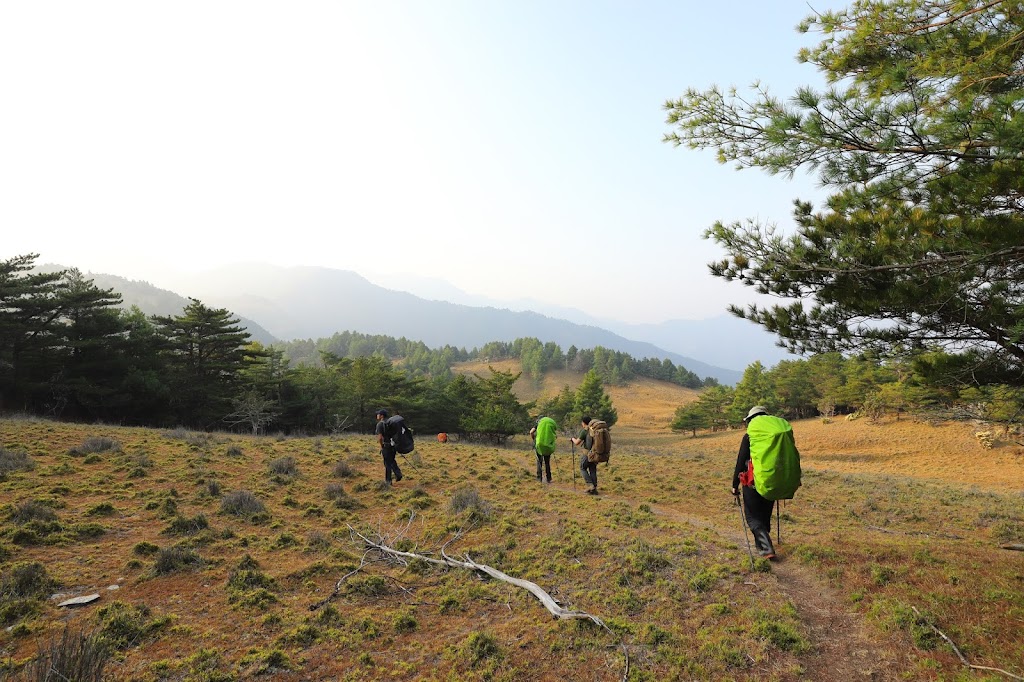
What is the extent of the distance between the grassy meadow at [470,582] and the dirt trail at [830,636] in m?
0.02

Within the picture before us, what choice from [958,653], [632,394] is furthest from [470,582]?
[632,394]

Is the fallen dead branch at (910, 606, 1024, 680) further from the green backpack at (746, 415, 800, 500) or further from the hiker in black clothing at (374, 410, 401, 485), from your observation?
the hiker in black clothing at (374, 410, 401, 485)

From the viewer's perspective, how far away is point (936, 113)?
4355 millimetres

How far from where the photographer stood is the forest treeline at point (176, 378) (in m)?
25.1

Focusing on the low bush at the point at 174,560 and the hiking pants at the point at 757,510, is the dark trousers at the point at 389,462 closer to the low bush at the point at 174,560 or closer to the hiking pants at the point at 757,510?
the low bush at the point at 174,560

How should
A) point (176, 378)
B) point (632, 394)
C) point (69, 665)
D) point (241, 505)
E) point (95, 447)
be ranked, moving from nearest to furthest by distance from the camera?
1. point (69, 665)
2. point (241, 505)
3. point (95, 447)
4. point (176, 378)
5. point (632, 394)

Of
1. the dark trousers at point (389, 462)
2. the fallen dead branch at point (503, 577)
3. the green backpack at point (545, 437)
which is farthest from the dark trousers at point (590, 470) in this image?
the dark trousers at point (389, 462)

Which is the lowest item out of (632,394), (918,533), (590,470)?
(632,394)

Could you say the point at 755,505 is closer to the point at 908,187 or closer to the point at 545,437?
the point at 908,187

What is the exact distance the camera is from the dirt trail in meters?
4.00

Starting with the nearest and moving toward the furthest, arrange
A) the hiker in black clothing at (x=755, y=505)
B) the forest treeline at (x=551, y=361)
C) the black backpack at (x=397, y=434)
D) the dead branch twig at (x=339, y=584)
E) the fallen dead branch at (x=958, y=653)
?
the fallen dead branch at (x=958, y=653) → the dead branch twig at (x=339, y=584) → the hiker in black clothing at (x=755, y=505) → the black backpack at (x=397, y=434) → the forest treeline at (x=551, y=361)

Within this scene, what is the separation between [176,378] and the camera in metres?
30.0

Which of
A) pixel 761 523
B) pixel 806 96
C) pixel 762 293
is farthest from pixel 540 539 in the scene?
pixel 806 96

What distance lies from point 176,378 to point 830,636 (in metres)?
36.5
